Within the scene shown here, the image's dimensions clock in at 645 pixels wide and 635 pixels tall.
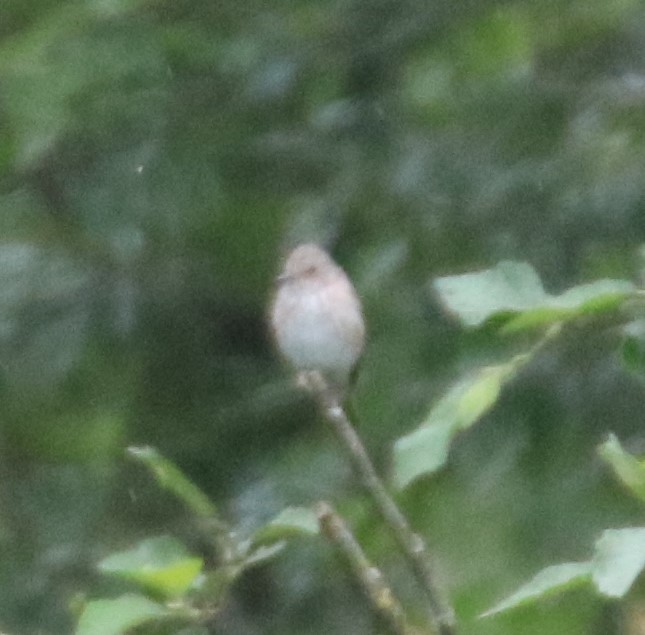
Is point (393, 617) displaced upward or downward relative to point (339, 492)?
downward

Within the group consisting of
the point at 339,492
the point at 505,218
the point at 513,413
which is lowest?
the point at 513,413

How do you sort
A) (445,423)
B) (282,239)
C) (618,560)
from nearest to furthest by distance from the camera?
(618,560) → (445,423) → (282,239)

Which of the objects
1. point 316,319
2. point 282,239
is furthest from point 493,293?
point 316,319

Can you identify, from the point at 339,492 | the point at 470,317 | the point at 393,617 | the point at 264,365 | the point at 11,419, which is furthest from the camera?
the point at 264,365

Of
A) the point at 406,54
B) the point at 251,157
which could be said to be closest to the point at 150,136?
the point at 251,157

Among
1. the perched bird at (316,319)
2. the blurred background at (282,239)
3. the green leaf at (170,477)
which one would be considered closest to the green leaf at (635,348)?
the green leaf at (170,477)

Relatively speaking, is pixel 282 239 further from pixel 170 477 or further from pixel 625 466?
pixel 625 466

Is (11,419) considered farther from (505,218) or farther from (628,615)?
(628,615)
